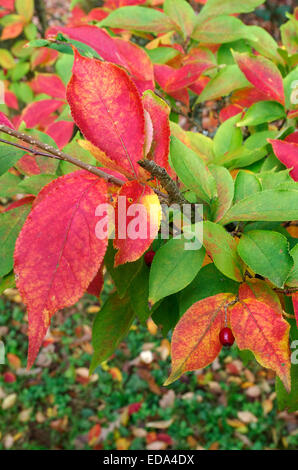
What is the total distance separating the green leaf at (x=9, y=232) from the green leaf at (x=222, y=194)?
0.90ft

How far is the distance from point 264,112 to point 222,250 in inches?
13.4

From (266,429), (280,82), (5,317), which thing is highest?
(280,82)

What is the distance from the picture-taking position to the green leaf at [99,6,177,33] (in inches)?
33.7

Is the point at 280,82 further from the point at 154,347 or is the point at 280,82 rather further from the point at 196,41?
the point at 154,347

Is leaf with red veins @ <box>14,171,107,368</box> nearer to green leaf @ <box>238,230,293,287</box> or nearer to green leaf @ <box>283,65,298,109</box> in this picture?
green leaf @ <box>238,230,293,287</box>

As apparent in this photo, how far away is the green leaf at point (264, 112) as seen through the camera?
747 mm

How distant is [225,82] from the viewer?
0.82m

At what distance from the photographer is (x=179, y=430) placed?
2.10 m

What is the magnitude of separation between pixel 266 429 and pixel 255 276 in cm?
180

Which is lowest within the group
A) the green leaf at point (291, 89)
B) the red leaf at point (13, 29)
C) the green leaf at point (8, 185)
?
the green leaf at point (8, 185)

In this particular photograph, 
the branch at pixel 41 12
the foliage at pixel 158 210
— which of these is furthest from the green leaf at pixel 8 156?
the branch at pixel 41 12

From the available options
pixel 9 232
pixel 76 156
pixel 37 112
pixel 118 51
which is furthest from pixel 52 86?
pixel 9 232

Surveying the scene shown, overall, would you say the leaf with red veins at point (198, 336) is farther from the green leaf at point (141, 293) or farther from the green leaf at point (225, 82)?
the green leaf at point (225, 82)

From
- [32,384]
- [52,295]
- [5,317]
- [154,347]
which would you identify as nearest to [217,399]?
[154,347]
